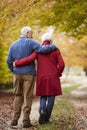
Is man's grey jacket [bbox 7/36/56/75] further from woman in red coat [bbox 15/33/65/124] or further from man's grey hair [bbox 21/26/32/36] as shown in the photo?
woman in red coat [bbox 15/33/65/124]

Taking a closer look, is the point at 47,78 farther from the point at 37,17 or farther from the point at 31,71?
the point at 37,17

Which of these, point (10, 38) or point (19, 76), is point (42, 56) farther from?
point (10, 38)

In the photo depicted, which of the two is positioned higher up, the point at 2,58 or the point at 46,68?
the point at 46,68

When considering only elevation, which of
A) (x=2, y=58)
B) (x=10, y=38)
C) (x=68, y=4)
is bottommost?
(x=2, y=58)

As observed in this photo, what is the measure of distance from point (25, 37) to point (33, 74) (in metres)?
0.89

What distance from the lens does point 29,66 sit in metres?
11.0

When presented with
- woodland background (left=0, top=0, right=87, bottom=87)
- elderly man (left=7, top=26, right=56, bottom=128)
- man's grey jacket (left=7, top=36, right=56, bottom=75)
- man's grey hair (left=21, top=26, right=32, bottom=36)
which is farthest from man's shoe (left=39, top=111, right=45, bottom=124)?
woodland background (left=0, top=0, right=87, bottom=87)

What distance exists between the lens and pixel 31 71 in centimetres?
1098

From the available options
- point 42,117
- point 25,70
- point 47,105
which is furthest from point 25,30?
point 42,117

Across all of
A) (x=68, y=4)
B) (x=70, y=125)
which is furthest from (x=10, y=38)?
(x=70, y=125)

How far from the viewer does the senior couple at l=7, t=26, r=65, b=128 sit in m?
11.0

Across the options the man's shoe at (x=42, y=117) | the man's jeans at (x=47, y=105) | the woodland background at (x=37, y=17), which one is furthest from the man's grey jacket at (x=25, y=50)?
the woodland background at (x=37, y=17)

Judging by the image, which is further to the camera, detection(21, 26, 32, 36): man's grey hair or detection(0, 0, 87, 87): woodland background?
detection(0, 0, 87, 87): woodland background

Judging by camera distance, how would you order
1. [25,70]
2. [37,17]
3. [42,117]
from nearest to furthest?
[25,70]
[42,117]
[37,17]
